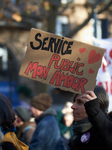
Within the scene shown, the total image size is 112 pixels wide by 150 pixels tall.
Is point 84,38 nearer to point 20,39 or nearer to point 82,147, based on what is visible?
point 20,39

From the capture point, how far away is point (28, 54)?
2557mm

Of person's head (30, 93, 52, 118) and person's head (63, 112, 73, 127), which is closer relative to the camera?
person's head (30, 93, 52, 118)

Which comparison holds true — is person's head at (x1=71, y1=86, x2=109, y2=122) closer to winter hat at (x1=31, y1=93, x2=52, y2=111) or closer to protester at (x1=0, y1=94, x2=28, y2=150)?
protester at (x1=0, y1=94, x2=28, y2=150)

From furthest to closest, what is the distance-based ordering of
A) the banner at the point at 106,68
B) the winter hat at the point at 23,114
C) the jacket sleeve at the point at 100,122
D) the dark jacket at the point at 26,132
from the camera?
the winter hat at the point at 23,114, the dark jacket at the point at 26,132, the banner at the point at 106,68, the jacket sleeve at the point at 100,122

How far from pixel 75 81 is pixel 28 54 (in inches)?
19.2

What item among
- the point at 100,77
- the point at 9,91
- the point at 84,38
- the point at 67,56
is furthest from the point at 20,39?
the point at 67,56

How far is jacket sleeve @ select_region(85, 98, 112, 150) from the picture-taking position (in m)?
1.91

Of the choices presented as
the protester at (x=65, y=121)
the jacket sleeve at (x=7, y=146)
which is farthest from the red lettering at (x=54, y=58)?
the protester at (x=65, y=121)

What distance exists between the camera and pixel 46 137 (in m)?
3.49

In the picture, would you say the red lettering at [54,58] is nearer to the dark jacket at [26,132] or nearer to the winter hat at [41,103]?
the winter hat at [41,103]

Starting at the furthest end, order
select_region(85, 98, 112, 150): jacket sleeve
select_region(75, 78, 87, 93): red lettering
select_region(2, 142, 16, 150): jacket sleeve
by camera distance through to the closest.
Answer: select_region(75, 78, 87, 93): red lettering
select_region(2, 142, 16, 150): jacket sleeve
select_region(85, 98, 112, 150): jacket sleeve

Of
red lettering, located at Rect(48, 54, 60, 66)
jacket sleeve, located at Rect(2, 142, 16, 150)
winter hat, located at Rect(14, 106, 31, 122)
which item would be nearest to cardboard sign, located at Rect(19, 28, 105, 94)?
red lettering, located at Rect(48, 54, 60, 66)

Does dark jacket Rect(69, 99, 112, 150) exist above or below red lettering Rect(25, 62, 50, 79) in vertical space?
below

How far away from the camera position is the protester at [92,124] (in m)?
1.93
